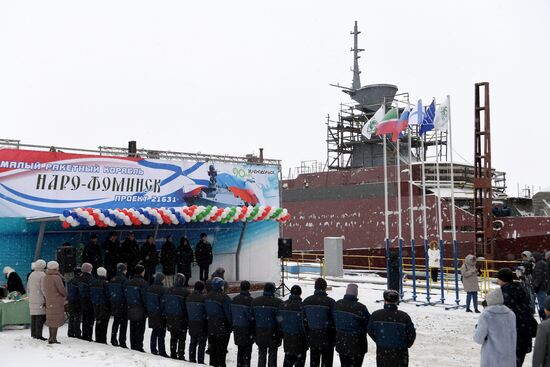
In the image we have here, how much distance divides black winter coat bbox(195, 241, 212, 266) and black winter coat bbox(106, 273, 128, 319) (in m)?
6.66

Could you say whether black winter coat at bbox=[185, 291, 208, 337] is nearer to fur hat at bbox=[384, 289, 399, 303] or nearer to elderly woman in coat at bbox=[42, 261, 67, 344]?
elderly woman in coat at bbox=[42, 261, 67, 344]

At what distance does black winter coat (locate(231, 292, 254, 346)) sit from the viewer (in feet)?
27.7

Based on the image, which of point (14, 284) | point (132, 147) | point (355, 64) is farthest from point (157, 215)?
point (355, 64)

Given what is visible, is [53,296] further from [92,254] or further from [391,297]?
[391,297]

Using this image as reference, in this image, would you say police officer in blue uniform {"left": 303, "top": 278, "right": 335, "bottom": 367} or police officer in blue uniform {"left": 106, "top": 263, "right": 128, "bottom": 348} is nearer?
police officer in blue uniform {"left": 303, "top": 278, "right": 335, "bottom": 367}

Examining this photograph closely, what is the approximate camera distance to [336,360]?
397 inches

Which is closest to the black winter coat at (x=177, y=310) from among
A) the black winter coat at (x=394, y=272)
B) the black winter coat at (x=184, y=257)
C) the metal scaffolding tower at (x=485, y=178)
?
the black winter coat at (x=184, y=257)

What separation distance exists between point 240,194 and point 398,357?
1262 centimetres

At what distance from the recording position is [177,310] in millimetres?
9188

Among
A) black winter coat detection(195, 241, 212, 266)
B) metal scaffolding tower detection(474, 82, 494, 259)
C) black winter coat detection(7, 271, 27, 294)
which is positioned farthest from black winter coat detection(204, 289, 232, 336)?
metal scaffolding tower detection(474, 82, 494, 259)

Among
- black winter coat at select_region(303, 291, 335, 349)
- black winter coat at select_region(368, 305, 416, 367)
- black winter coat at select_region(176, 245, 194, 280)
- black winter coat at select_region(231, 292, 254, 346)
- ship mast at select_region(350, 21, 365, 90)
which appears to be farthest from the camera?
ship mast at select_region(350, 21, 365, 90)

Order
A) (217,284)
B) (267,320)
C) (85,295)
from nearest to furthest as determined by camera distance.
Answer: (267,320) → (217,284) → (85,295)

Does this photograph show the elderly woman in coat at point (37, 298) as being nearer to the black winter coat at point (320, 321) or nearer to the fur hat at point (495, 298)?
the black winter coat at point (320, 321)

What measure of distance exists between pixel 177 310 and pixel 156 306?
508 millimetres
